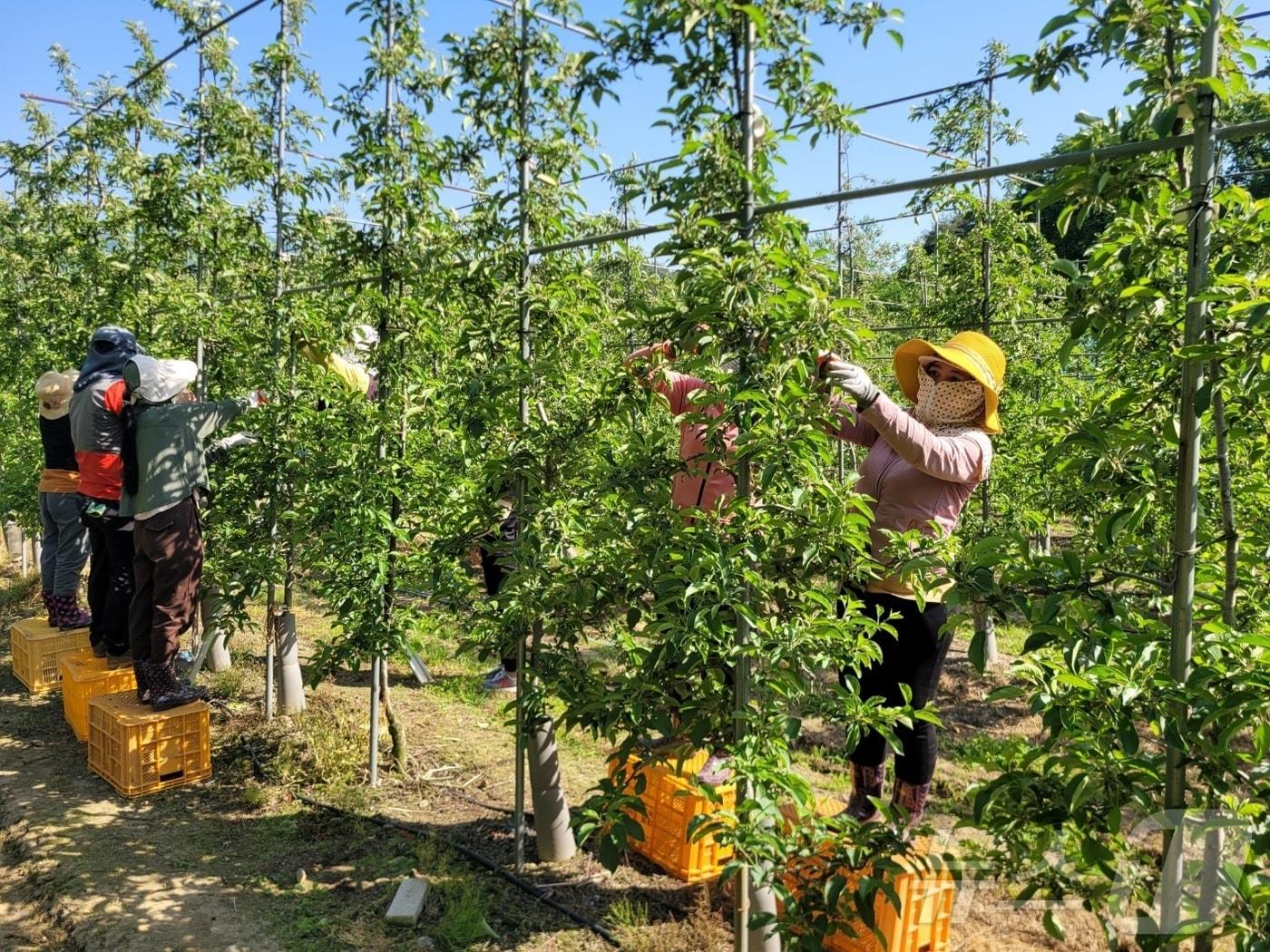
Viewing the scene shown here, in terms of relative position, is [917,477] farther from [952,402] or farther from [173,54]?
[173,54]

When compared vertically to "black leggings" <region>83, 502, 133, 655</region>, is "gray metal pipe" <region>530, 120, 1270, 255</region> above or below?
above

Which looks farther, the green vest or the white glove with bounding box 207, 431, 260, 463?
the white glove with bounding box 207, 431, 260, 463

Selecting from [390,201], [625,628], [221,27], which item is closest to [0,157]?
[221,27]

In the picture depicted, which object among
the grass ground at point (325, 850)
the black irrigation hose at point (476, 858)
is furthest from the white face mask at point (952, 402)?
the black irrigation hose at point (476, 858)

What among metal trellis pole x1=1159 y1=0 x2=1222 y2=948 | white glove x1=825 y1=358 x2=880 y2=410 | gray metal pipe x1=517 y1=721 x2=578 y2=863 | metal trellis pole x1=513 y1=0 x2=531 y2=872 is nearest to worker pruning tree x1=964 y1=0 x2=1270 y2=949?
metal trellis pole x1=1159 y1=0 x2=1222 y2=948

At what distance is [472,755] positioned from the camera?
476cm

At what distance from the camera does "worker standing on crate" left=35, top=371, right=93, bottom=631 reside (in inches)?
236

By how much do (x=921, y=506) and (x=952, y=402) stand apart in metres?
0.40

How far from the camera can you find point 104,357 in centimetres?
487

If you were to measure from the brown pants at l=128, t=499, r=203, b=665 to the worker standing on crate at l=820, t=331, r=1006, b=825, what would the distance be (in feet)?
11.0

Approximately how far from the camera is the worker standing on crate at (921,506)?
9.78 ft

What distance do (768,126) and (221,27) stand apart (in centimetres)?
449

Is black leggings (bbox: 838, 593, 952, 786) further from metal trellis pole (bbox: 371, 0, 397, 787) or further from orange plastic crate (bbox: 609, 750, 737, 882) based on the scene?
metal trellis pole (bbox: 371, 0, 397, 787)

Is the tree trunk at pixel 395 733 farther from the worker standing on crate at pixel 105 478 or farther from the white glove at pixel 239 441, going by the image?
the worker standing on crate at pixel 105 478
